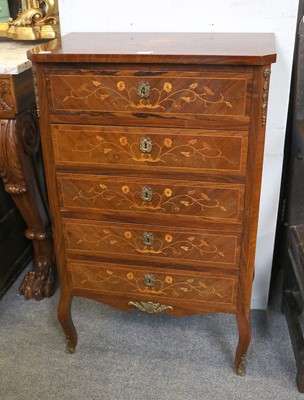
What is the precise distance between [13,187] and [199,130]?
2.77ft

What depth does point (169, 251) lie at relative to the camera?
1.46 metres

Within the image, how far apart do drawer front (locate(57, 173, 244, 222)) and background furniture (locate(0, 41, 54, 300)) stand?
385mm

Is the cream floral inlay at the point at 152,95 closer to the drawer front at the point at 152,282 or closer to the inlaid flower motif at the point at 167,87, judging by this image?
the inlaid flower motif at the point at 167,87

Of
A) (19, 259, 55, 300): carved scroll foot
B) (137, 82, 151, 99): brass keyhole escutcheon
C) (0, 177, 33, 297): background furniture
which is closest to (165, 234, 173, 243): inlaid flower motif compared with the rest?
(137, 82, 151, 99): brass keyhole escutcheon

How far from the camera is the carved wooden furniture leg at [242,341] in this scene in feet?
4.98

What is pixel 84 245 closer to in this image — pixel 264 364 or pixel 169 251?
pixel 169 251

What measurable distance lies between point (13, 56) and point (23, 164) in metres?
0.38

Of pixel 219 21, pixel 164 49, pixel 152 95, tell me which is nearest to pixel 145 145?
pixel 152 95

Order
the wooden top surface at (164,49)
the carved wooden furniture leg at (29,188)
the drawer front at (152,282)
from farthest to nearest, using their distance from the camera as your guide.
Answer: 1. the carved wooden furniture leg at (29,188)
2. the drawer front at (152,282)
3. the wooden top surface at (164,49)

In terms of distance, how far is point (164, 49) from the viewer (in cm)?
128

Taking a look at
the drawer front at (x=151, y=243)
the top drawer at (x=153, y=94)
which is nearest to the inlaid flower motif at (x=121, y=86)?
the top drawer at (x=153, y=94)

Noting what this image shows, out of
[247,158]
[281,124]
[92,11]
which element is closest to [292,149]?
[281,124]

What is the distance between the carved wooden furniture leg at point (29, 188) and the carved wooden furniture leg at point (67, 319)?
353mm

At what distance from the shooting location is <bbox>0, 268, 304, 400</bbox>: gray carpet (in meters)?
1.59
